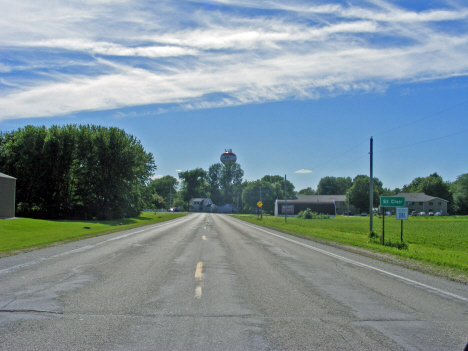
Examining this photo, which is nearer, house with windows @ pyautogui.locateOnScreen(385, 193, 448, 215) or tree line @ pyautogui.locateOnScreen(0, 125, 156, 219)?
tree line @ pyautogui.locateOnScreen(0, 125, 156, 219)

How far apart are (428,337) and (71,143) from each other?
57644 mm

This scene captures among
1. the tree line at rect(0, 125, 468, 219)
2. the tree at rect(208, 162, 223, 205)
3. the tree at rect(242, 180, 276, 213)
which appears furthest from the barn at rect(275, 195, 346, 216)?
the tree line at rect(0, 125, 468, 219)

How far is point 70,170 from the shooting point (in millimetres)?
55812

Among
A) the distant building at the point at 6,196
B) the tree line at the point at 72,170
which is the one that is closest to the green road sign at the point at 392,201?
the distant building at the point at 6,196

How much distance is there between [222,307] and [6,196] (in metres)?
39.8

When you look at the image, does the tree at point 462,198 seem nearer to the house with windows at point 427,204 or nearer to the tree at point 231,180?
the house with windows at point 427,204

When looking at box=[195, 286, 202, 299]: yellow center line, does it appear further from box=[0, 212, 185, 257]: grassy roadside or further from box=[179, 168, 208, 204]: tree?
box=[179, 168, 208, 204]: tree

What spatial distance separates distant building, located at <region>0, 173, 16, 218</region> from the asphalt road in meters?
→ 31.0

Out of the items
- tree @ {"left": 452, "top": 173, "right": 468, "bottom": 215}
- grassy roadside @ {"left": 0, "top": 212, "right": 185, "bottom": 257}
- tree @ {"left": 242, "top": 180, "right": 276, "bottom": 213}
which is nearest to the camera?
grassy roadside @ {"left": 0, "top": 212, "right": 185, "bottom": 257}

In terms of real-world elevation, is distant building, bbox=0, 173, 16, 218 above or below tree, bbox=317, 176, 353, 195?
below

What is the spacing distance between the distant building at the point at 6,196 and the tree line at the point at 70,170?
14.0 metres

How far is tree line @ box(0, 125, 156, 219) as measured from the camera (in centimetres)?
5366

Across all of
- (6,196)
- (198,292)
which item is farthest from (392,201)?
→ (6,196)

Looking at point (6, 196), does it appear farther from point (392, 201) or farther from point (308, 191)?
point (308, 191)
